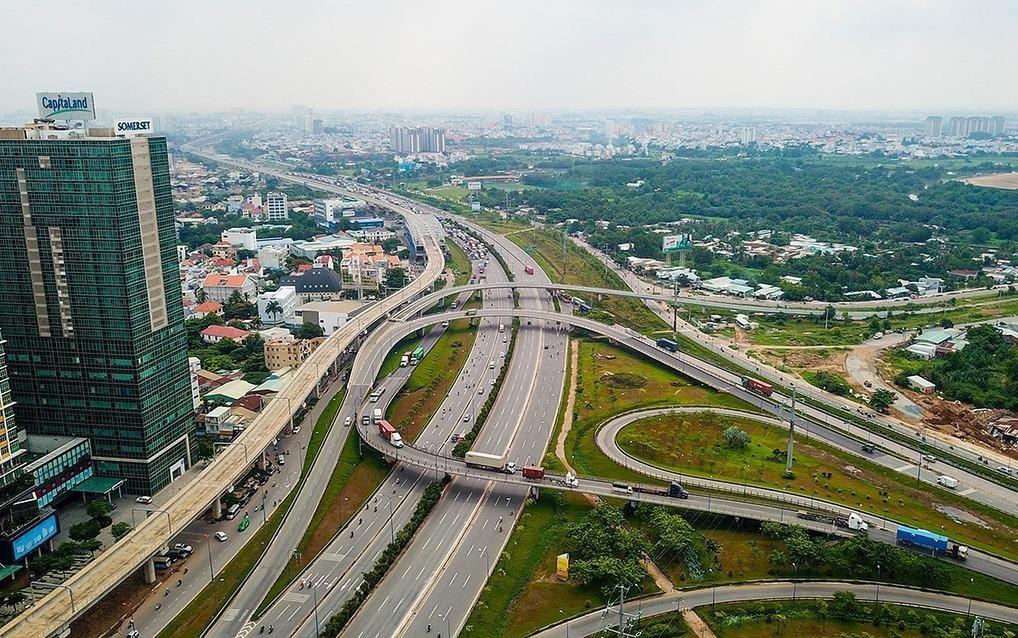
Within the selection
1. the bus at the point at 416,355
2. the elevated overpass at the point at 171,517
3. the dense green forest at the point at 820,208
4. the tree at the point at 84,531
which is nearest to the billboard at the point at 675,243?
the dense green forest at the point at 820,208

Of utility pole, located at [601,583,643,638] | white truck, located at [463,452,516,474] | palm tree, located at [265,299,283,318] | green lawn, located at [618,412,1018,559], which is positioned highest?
palm tree, located at [265,299,283,318]

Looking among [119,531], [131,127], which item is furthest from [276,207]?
[119,531]

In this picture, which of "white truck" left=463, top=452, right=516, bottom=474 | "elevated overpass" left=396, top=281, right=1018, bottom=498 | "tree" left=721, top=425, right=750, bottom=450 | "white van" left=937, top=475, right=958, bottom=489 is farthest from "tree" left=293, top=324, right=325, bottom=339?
"white van" left=937, top=475, right=958, bottom=489

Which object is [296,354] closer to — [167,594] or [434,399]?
[434,399]

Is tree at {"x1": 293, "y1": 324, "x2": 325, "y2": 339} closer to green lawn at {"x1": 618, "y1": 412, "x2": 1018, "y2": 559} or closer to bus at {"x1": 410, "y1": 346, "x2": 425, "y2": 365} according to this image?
bus at {"x1": 410, "y1": 346, "x2": 425, "y2": 365}

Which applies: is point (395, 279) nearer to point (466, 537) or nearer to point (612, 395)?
point (612, 395)

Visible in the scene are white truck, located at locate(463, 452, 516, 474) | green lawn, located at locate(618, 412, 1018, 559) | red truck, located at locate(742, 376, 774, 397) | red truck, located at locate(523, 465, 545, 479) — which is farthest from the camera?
red truck, located at locate(742, 376, 774, 397)

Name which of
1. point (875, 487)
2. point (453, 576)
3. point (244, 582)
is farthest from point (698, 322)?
point (244, 582)
